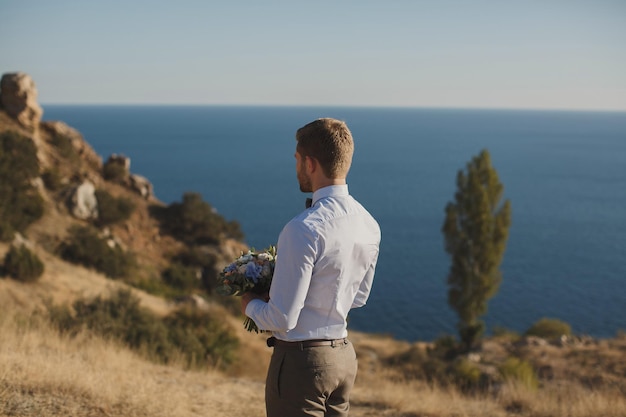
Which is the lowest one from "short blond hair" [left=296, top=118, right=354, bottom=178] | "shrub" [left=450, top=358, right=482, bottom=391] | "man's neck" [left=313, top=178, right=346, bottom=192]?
"shrub" [left=450, top=358, right=482, bottom=391]

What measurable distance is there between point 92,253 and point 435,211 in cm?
6222

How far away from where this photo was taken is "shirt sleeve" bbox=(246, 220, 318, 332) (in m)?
2.56

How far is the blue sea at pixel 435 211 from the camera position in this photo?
45922mm

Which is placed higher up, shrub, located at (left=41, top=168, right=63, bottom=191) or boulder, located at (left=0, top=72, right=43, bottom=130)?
boulder, located at (left=0, top=72, right=43, bottom=130)

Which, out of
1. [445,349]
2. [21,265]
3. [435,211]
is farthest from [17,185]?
[435,211]

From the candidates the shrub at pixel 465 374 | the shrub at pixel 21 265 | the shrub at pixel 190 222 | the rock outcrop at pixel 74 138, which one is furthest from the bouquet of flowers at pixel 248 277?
the rock outcrop at pixel 74 138

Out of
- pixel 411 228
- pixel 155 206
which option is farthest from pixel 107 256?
pixel 411 228

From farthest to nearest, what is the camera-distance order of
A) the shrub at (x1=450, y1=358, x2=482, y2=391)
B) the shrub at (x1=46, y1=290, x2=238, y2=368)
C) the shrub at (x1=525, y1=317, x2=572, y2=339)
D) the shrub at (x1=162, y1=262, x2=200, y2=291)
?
the shrub at (x1=525, y1=317, x2=572, y2=339) → the shrub at (x1=162, y1=262, x2=200, y2=291) → the shrub at (x1=450, y1=358, x2=482, y2=391) → the shrub at (x1=46, y1=290, x2=238, y2=368)

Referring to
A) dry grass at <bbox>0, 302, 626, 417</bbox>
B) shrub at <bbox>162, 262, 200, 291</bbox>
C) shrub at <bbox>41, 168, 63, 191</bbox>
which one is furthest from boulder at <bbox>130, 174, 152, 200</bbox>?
dry grass at <bbox>0, 302, 626, 417</bbox>

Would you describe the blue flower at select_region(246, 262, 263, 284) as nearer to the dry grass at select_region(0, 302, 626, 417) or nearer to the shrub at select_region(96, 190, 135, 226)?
the dry grass at select_region(0, 302, 626, 417)

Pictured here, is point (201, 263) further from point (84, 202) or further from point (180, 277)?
point (84, 202)

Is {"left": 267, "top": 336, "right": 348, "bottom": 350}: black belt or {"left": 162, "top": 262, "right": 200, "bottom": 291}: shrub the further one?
{"left": 162, "top": 262, "right": 200, "bottom": 291}: shrub

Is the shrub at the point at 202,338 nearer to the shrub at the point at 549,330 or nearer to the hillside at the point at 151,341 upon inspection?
the hillside at the point at 151,341

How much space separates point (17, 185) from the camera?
2347 centimetres
